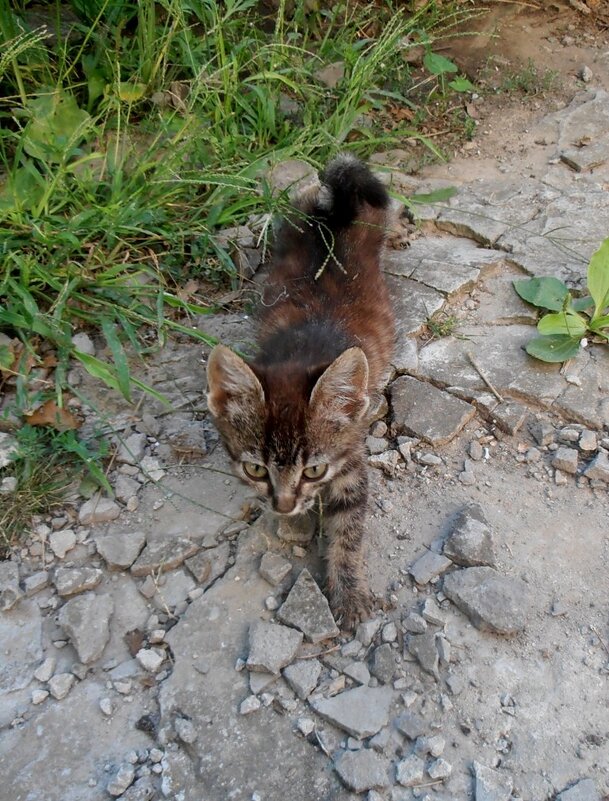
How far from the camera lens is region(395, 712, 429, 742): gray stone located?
8.31 ft

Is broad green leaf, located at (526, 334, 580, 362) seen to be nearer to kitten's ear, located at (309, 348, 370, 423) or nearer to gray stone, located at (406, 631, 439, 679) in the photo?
kitten's ear, located at (309, 348, 370, 423)

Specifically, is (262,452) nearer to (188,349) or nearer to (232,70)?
(188,349)

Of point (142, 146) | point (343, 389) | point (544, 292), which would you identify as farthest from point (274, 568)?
point (142, 146)

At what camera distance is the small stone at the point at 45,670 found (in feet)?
9.03

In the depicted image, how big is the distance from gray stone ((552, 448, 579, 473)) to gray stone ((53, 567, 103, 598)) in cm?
200

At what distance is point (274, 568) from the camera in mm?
3039

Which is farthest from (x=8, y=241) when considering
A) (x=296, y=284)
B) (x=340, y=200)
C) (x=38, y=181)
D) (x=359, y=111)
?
(x=359, y=111)

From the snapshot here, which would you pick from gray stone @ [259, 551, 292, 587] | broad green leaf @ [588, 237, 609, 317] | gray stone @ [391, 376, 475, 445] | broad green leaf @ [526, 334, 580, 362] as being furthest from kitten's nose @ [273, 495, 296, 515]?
broad green leaf @ [588, 237, 609, 317]

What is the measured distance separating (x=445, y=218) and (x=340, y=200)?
37.6 inches

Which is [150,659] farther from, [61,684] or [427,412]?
[427,412]

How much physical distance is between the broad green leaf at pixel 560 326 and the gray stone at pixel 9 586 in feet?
8.68

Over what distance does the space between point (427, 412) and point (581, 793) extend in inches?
68.9

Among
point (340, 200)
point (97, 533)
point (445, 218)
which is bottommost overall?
point (97, 533)

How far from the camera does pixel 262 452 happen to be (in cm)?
287
